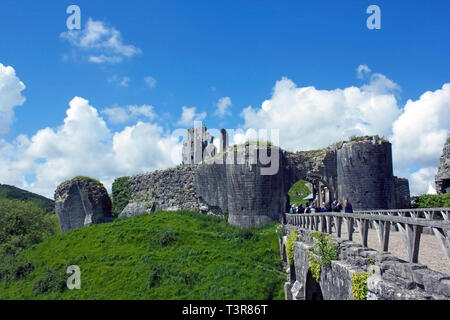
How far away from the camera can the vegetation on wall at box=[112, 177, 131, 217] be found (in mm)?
37062

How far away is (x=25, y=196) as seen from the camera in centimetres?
9350

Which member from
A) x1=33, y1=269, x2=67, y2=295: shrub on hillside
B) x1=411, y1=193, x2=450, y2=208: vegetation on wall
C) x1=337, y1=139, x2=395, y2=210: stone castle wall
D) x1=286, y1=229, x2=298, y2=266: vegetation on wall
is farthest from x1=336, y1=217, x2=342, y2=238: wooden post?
x1=33, y1=269, x2=67, y2=295: shrub on hillside

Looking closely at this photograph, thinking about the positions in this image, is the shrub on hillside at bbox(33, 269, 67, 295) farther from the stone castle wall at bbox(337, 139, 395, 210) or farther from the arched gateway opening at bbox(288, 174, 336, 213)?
the stone castle wall at bbox(337, 139, 395, 210)

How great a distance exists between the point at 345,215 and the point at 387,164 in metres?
17.2

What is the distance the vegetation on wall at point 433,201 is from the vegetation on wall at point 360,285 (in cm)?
→ 1775

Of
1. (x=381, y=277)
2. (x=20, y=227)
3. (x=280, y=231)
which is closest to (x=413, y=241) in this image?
(x=381, y=277)

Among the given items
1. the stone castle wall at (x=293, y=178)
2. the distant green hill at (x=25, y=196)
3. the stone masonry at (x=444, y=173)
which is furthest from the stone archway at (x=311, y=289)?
the distant green hill at (x=25, y=196)

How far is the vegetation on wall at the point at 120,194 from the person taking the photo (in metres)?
37.1

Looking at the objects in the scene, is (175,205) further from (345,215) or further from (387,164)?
(345,215)

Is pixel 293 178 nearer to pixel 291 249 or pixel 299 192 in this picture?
pixel 291 249

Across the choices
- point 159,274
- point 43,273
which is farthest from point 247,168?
point 43,273

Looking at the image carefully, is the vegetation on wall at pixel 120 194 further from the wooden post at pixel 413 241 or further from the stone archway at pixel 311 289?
the wooden post at pixel 413 241

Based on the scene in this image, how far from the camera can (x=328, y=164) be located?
26.9 metres
